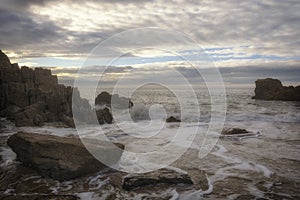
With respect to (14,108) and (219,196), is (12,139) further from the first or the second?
(14,108)

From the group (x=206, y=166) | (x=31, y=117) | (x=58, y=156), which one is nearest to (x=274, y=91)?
(x=31, y=117)

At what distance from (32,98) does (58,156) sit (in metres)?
11.0

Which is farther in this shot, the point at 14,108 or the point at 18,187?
the point at 14,108

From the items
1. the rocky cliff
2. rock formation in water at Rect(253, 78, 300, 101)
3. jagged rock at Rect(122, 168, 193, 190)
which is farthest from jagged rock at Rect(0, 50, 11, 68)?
rock formation in water at Rect(253, 78, 300, 101)

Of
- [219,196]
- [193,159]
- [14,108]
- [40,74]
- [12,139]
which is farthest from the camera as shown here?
[40,74]

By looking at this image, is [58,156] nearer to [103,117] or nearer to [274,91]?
[103,117]

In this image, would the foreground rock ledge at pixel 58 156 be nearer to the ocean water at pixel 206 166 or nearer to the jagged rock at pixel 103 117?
the ocean water at pixel 206 166

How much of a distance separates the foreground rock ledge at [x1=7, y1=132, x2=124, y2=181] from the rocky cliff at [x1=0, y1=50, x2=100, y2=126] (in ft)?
21.9

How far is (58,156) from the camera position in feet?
17.6

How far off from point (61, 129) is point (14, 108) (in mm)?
4621

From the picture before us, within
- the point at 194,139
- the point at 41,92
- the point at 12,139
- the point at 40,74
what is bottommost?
the point at 194,139

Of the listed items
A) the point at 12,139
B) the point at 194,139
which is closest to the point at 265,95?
the point at 194,139

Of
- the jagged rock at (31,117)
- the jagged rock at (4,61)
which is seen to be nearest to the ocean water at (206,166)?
the jagged rock at (31,117)

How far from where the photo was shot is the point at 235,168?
584 centimetres
